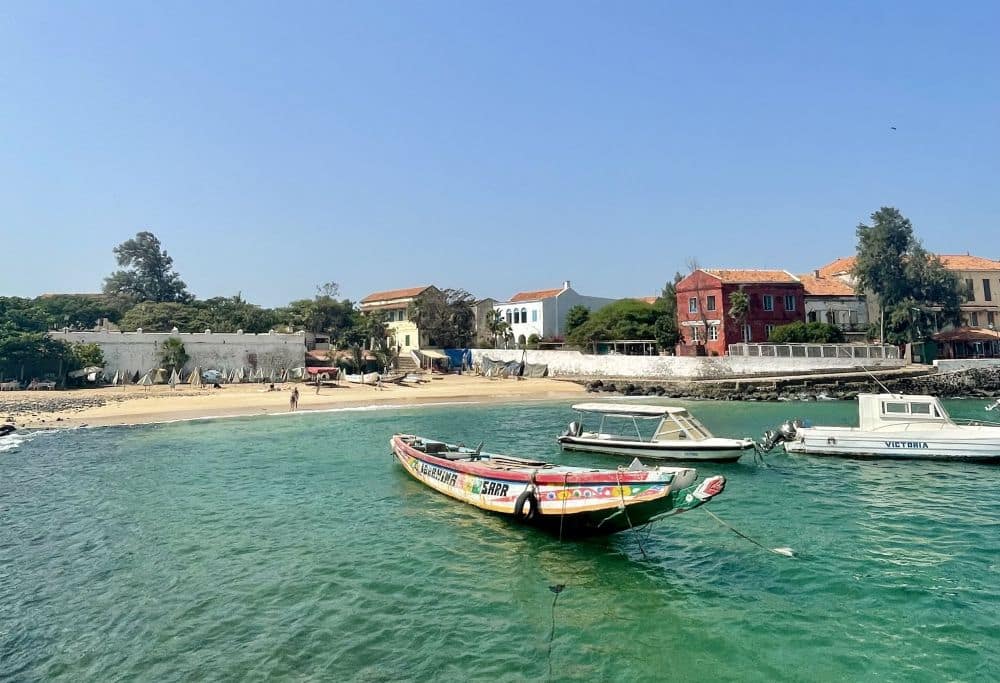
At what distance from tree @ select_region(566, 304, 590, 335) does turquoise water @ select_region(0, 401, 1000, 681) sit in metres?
54.4

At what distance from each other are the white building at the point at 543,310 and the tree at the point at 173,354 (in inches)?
1543

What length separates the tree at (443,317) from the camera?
77.1 m

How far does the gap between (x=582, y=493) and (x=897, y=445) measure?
1738 cm

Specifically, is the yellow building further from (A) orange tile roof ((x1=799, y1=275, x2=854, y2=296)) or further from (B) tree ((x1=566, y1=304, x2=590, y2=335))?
(A) orange tile roof ((x1=799, y1=275, x2=854, y2=296))

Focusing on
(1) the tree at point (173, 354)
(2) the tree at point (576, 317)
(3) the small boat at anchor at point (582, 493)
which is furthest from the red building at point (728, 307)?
(1) the tree at point (173, 354)

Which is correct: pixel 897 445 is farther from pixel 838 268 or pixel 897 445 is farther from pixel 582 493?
pixel 838 268

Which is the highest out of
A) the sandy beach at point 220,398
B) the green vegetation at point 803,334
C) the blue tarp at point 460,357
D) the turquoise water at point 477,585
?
the green vegetation at point 803,334

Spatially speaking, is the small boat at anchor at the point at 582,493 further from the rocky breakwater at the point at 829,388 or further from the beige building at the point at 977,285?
the beige building at the point at 977,285

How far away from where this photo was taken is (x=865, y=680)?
341 inches

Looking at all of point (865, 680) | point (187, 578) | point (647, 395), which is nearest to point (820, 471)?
point (865, 680)

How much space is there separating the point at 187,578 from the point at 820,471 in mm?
20981

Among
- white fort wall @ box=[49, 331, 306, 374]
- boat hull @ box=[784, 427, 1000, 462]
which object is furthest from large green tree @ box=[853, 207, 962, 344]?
white fort wall @ box=[49, 331, 306, 374]

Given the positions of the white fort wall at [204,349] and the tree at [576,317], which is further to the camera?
the tree at [576,317]

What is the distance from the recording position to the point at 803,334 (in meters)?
59.1
